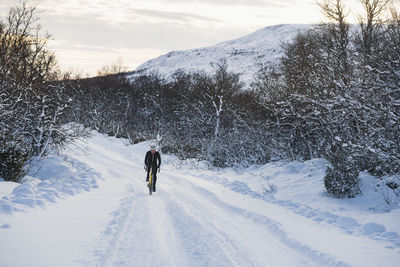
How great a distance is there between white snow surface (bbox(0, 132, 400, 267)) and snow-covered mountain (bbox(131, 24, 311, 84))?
8810cm

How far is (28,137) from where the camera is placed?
1617 cm

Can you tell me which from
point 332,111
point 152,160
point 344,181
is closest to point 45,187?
point 152,160

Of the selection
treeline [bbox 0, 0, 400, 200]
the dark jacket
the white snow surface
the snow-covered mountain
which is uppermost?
the snow-covered mountain

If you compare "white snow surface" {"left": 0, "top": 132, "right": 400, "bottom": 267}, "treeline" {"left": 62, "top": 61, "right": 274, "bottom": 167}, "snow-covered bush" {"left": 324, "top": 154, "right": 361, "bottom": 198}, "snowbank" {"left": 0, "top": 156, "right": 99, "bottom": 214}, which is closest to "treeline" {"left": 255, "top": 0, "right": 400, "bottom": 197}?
"snow-covered bush" {"left": 324, "top": 154, "right": 361, "bottom": 198}

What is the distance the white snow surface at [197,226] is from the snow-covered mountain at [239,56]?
8810 centimetres

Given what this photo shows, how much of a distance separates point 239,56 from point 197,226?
133969 millimetres

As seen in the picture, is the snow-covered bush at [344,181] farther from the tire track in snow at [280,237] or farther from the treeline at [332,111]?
the tire track in snow at [280,237]

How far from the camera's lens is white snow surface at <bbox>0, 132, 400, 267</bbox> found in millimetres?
4891

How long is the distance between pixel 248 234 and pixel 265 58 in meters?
121

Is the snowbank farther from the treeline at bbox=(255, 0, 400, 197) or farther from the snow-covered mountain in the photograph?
the snow-covered mountain

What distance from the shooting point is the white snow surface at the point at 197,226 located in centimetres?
489

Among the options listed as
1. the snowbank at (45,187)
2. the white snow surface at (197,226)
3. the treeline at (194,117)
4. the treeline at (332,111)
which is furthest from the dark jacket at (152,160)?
the treeline at (194,117)

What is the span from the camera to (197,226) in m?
6.71

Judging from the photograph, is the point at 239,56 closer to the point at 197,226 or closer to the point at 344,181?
the point at 344,181
